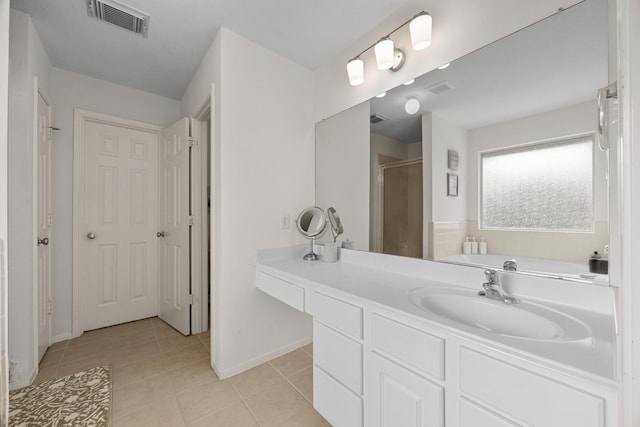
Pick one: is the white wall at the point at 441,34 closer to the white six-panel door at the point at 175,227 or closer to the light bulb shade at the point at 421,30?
the light bulb shade at the point at 421,30

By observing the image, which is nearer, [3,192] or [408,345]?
[3,192]

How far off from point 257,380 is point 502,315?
1.53 metres

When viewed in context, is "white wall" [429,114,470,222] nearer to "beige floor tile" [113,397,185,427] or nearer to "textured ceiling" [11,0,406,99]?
"textured ceiling" [11,0,406,99]

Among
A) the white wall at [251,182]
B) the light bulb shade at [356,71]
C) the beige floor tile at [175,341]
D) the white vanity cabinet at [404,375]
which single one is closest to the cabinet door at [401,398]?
the white vanity cabinet at [404,375]

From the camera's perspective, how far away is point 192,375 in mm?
1812

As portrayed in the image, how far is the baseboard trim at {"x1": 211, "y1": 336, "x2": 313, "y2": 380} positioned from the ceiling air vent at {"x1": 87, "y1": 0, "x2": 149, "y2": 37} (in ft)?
7.67

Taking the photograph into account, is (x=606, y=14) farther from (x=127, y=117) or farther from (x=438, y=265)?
(x=127, y=117)

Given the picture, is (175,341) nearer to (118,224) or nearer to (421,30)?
(118,224)

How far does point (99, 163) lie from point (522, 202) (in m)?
3.30

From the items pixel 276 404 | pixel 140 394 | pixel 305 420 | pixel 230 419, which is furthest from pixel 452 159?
pixel 140 394

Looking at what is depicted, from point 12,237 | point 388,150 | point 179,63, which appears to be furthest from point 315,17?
Answer: point 12,237

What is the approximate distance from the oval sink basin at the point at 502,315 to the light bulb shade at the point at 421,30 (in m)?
1.25

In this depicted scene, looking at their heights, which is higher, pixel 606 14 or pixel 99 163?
Result: pixel 606 14

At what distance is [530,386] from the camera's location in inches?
25.5
